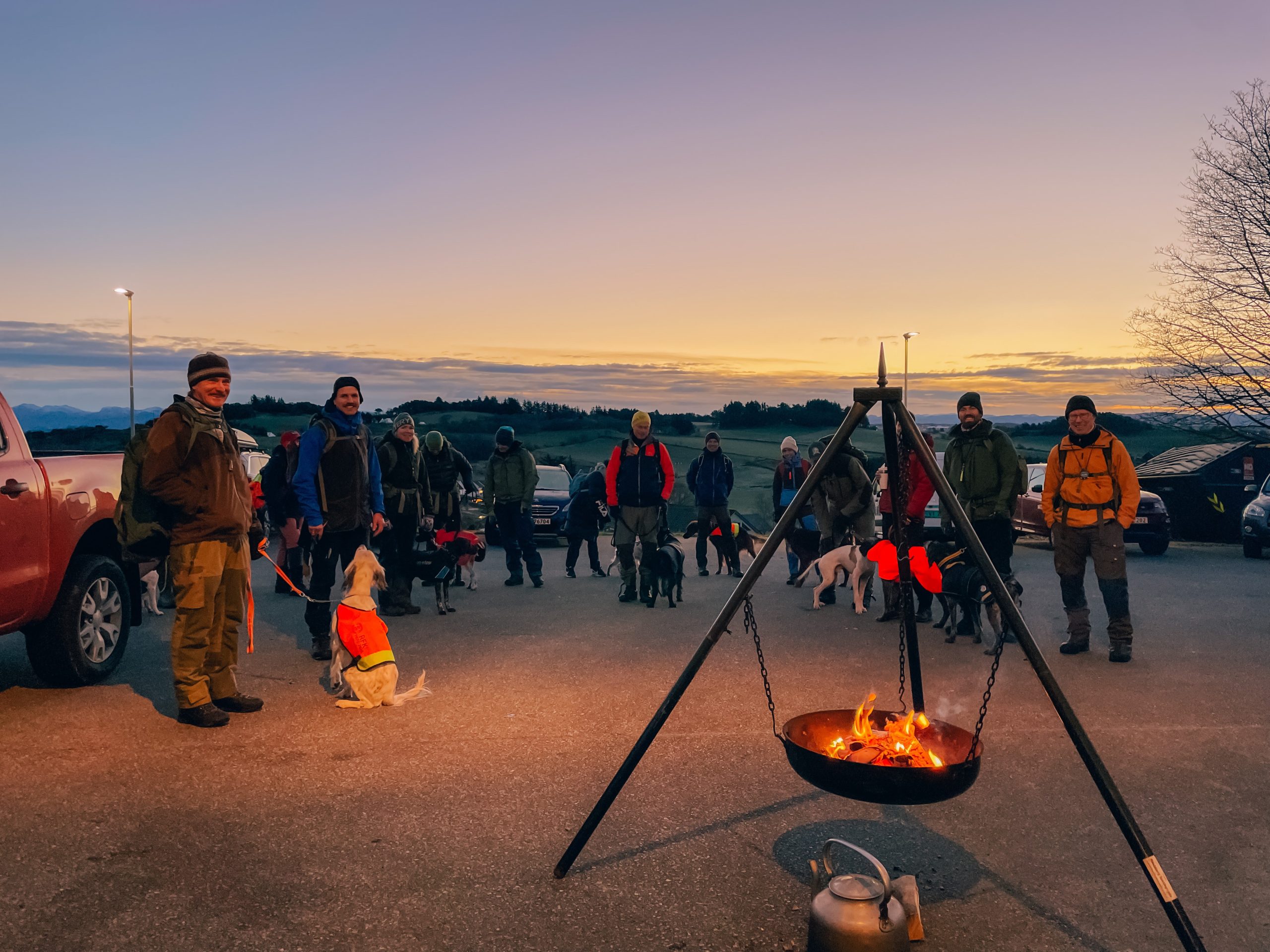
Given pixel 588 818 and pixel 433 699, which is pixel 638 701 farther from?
pixel 588 818

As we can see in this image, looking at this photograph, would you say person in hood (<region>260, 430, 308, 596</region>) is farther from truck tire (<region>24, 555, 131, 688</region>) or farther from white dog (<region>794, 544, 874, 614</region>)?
white dog (<region>794, 544, 874, 614</region>)

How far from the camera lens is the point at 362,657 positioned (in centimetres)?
666

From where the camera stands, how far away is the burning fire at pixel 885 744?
12.9ft

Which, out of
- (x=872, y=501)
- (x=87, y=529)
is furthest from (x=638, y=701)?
(x=872, y=501)

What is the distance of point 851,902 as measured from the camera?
10.6 ft

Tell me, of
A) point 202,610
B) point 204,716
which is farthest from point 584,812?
point 202,610

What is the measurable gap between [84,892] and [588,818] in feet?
→ 6.93

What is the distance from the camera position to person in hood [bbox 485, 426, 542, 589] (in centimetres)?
1260

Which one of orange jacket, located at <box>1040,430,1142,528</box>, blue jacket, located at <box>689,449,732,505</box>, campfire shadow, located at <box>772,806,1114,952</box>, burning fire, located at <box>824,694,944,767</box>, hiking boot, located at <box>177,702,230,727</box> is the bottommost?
hiking boot, located at <box>177,702,230,727</box>

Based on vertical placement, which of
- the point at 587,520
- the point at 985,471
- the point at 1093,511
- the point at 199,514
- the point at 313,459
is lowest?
the point at 587,520

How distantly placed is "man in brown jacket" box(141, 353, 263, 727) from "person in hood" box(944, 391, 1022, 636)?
6.22 metres

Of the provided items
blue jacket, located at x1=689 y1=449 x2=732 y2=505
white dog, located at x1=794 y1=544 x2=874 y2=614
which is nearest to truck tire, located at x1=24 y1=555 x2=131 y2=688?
white dog, located at x1=794 y1=544 x2=874 y2=614

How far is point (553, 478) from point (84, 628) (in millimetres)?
12828

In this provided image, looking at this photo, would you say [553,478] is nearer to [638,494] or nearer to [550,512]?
[550,512]
